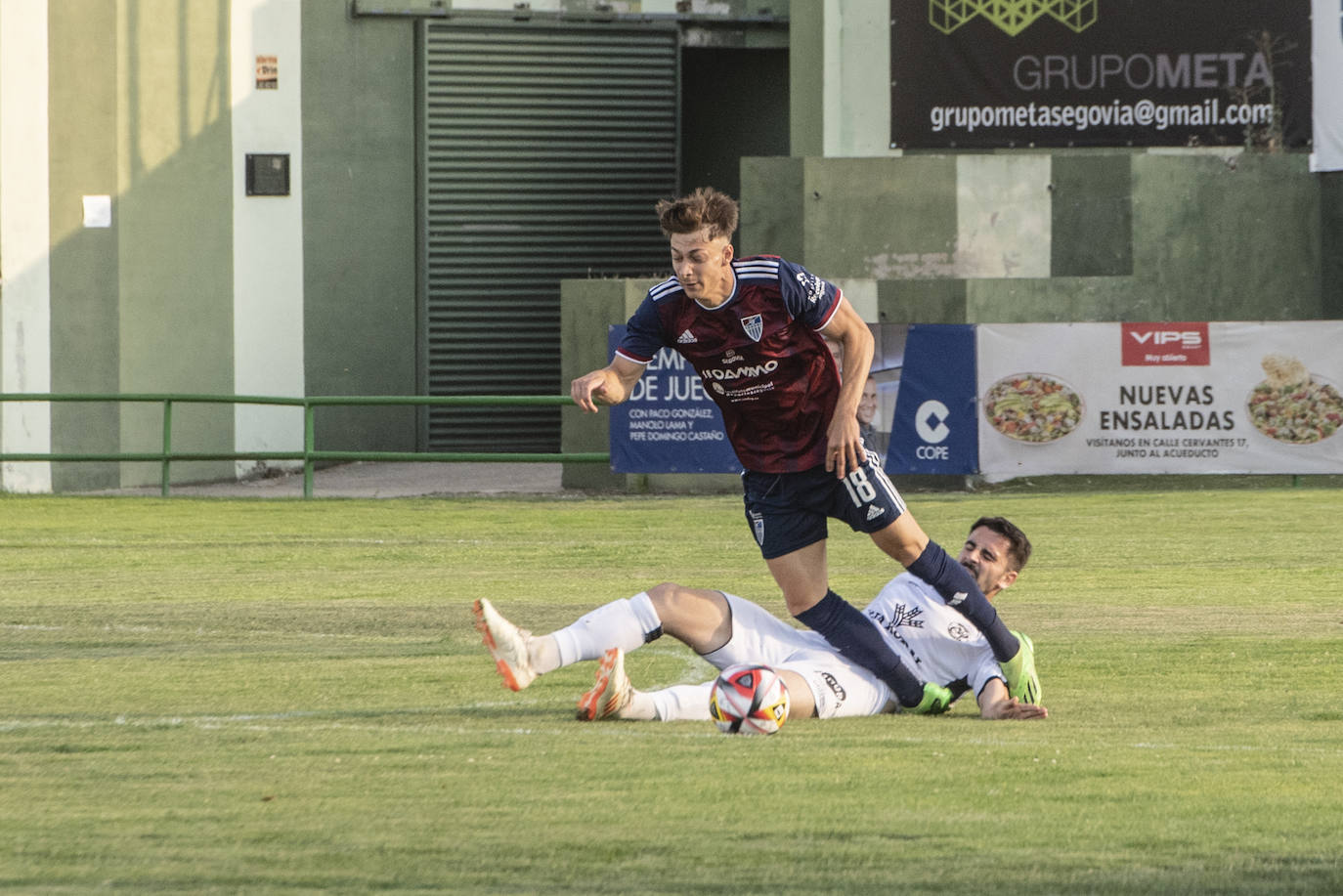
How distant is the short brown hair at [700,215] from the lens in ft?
22.8

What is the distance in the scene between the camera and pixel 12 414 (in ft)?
76.3

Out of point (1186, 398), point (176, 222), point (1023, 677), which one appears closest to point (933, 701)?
point (1023, 677)

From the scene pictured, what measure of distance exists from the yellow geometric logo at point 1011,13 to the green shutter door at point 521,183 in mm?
3939

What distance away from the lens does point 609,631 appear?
6945 mm

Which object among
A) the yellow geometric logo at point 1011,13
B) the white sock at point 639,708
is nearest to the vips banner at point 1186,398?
the yellow geometric logo at point 1011,13

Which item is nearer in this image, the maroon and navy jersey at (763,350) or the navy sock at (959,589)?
the navy sock at (959,589)

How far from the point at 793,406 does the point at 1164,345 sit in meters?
13.7

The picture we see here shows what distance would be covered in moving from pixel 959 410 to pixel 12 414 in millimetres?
11761

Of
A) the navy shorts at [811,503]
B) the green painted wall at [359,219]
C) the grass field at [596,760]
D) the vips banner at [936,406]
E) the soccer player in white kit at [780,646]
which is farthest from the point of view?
the green painted wall at [359,219]

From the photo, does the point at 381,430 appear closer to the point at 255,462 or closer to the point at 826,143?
the point at 255,462

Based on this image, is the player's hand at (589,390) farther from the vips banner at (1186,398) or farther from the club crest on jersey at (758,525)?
the vips banner at (1186,398)

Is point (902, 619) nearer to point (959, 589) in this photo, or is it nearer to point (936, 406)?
point (959, 589)

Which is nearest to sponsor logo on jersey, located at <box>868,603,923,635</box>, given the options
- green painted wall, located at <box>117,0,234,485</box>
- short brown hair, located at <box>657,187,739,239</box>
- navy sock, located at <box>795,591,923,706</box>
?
navy sock, located at <box>795,591,923,706</box>

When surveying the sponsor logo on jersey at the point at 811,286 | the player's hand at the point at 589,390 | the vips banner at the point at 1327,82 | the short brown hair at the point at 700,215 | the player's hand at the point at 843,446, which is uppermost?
the vips banner at the point at 1327,82
